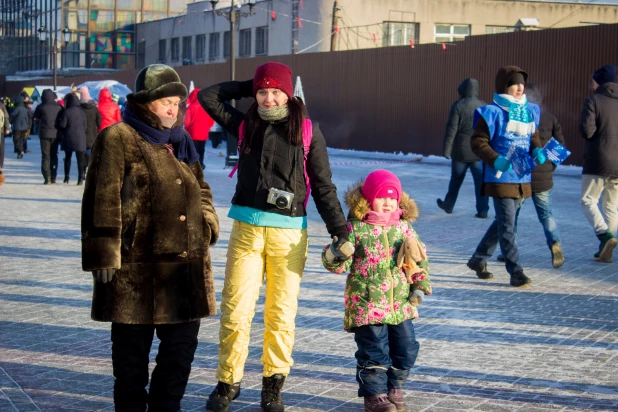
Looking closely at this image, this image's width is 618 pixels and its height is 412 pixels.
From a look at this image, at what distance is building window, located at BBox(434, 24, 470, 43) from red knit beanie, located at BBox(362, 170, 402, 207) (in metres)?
38.1

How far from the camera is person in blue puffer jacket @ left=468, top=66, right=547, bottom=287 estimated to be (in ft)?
27.4

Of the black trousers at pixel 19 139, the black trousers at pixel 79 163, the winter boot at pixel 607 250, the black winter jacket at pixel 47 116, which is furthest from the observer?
the black trousers at pixel 19 139

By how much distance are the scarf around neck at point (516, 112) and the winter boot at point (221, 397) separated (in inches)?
169

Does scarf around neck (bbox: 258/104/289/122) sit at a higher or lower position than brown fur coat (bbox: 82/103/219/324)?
higher

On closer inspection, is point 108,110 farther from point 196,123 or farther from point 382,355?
point 382,355

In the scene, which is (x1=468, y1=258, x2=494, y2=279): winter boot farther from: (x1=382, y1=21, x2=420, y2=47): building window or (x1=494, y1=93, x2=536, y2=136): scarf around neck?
(x1=382, y1=21, x2=420, y2=47): building window

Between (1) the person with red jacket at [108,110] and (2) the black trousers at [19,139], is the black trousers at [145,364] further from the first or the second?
(2) the black trousers at [19,139]

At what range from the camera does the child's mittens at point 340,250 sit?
4.74m

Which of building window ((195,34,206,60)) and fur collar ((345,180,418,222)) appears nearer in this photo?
fur collar ((345,180,418,222))

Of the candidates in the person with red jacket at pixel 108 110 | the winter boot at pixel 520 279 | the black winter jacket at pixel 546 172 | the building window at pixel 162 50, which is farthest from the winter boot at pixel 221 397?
the building window at pixel 162 50

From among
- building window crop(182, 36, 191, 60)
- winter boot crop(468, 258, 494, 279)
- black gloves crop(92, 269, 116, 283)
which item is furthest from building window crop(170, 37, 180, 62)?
black gloves crop(92, 269, 116, 283)

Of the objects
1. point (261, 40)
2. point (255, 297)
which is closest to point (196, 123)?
point (255, 297)

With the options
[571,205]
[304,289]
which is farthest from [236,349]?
[571,205]

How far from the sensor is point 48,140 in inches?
717
